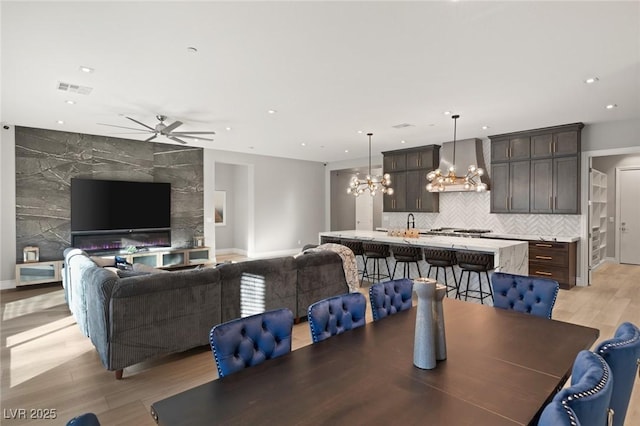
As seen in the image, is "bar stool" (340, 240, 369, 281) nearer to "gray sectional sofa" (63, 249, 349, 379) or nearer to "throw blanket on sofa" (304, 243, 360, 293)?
"throw blanket on sofa" (304, 243, 360, 293)

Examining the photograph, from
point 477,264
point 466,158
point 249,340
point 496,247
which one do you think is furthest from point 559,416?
point 466,158

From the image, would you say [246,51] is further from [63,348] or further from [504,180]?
[504,180]

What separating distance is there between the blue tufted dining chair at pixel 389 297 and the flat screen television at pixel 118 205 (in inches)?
262

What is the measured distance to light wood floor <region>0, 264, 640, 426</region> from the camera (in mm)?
2525

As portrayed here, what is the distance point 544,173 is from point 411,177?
2.85 metres

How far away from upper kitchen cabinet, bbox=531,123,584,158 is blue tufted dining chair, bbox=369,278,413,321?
543cm

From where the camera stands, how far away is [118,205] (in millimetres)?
7164

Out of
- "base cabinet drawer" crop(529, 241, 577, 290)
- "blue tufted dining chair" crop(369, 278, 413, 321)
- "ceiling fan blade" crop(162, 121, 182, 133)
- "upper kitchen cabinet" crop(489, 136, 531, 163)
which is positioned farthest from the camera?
"upper kitchen cabinet" crop(489, 136, 531, 163)

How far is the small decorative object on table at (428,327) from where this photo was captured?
1.46 metres

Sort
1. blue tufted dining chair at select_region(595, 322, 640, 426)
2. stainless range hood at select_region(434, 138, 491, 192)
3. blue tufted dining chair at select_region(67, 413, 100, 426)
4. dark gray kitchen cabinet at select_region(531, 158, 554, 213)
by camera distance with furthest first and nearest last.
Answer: stainless range hood at select_region(434, 138, 491, 192) < dark gray kitchen cabinet at select_region(531, 158, 554, 213) < blue tufted dining chair at select_region(595, 322, 640, 426) < blue tufted dining chair at select_region(67, 413, 100, 426)

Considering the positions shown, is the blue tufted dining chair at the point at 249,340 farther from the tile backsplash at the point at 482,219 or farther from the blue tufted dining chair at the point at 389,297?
the tile backsplash at the point at 482,219

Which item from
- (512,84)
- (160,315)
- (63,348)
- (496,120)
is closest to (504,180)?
(496,120)

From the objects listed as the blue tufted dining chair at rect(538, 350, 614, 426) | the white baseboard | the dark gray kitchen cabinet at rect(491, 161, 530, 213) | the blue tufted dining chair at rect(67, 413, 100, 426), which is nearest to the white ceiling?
the dark gray kitchen cabinet at rect(491, 161, 530, 213)

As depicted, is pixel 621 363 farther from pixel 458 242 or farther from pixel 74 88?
pixel 74 88
